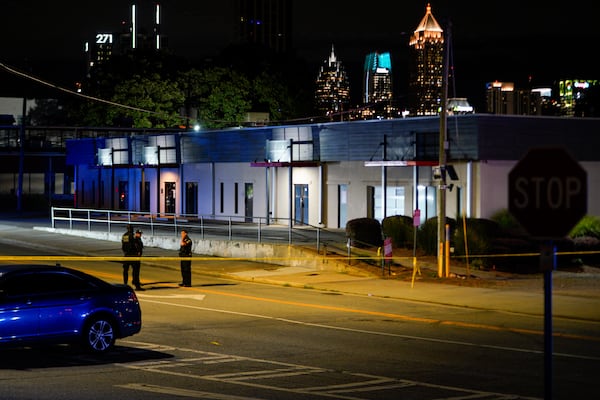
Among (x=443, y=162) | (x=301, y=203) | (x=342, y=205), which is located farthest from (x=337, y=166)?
(x=443, y=162)

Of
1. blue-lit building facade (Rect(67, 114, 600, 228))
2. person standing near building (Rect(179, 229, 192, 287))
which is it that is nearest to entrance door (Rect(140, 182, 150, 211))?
blue-lit building facade (Rect(67, 114, 600, 228))

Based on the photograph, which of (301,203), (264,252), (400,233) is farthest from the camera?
(301,203)

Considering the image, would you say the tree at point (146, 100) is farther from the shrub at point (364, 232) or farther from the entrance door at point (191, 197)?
the shrub at point (364, 232)

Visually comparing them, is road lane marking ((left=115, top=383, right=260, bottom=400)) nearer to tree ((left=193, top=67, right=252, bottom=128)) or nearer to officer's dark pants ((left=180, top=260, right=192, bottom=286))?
officer's dark pants ((left=180, top=260, right=192, bottom=286))

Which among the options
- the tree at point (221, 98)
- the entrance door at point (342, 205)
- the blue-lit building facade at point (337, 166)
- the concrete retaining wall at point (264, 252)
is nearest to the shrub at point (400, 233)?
the blue-lit building facade at point (337, 166)

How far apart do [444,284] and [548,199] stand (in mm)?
21027

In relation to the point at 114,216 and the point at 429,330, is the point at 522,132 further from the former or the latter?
the point at 114,216

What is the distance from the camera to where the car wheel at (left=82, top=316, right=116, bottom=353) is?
52.4ft

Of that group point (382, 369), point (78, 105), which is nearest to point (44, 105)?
point (78, 105)

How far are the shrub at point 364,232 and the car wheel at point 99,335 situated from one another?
69.6 ft

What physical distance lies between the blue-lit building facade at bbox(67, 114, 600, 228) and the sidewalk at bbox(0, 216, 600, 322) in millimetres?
3031

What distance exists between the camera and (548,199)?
7602 millimetres

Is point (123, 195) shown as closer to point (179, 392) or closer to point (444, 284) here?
point (444, 284)

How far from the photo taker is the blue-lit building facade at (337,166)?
4159 centimetres
